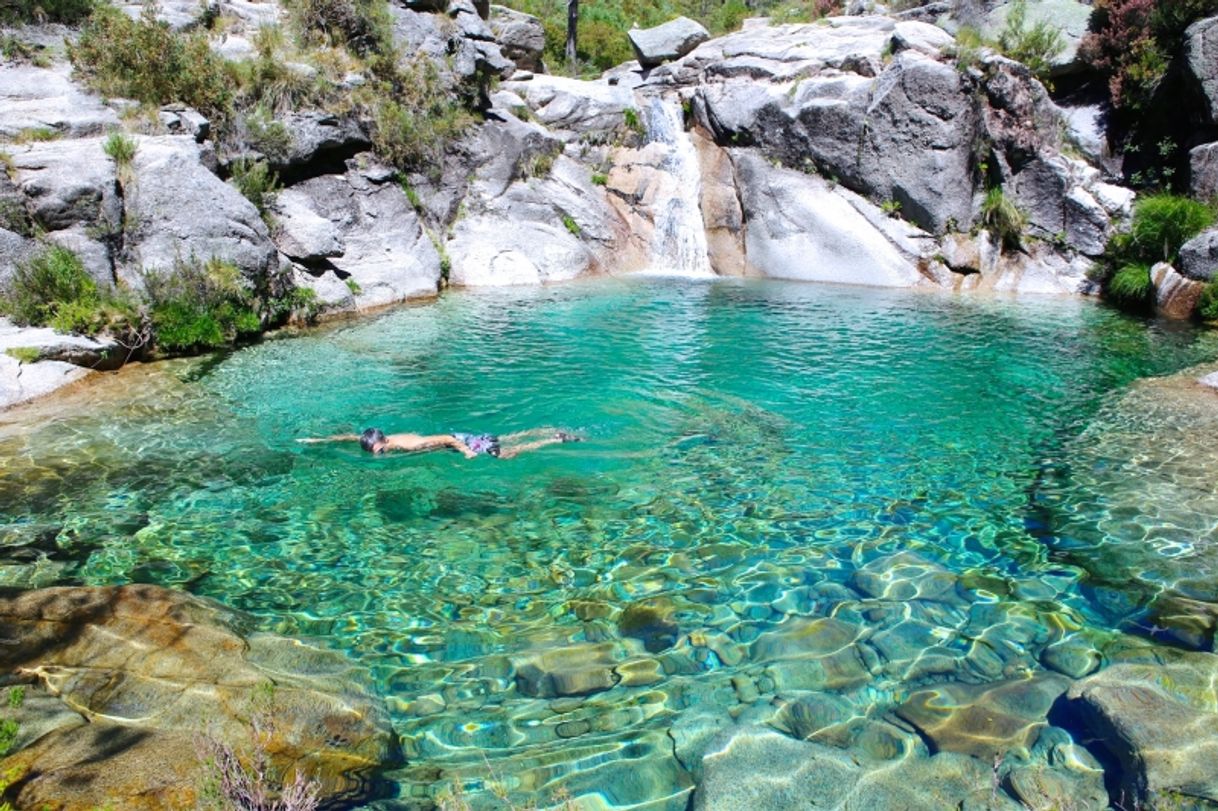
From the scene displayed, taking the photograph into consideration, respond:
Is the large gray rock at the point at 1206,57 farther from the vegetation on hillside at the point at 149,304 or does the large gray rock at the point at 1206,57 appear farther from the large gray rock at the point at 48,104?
the large gray rock at the point at 48,104

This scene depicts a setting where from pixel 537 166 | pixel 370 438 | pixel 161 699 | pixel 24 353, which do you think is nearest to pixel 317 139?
pixel 537 166


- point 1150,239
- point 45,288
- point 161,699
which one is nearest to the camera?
point 161,699

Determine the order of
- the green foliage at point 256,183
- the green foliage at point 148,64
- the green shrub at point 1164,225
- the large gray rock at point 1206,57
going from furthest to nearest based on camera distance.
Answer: the large gray rock at point 1206,57, the green shrub at point 1164,225, the green foliage at point 256,183, the green foliage at point 148,64

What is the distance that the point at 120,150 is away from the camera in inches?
555

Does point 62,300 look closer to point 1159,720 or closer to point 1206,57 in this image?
point 1159,720

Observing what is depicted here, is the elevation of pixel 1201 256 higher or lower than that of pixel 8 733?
higher

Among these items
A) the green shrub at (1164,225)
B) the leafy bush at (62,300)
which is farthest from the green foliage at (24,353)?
the green shrub at (1164,225)

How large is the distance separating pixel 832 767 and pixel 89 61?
20.8 metres

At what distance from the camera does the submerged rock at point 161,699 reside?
3.35 meters

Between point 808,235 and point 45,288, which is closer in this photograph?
point 45,288

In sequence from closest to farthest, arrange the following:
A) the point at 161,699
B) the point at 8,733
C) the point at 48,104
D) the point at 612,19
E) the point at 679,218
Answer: the point at 8,733 → the point at 161,699 → the point at 48,104 → the point at 679,218 → the point at 612,19

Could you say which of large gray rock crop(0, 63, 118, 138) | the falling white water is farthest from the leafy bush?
the falling white water

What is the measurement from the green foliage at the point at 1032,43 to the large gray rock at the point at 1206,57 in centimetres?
435

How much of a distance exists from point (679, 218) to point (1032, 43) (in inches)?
489
